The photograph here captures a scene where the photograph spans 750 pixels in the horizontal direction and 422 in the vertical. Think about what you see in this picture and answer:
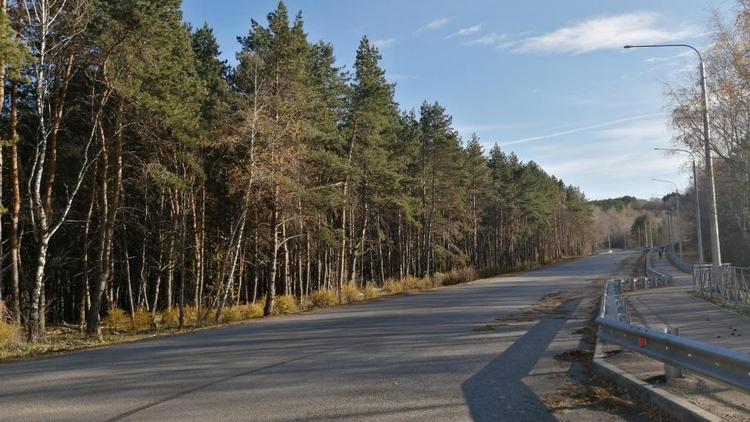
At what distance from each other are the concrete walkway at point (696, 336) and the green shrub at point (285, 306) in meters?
13.9

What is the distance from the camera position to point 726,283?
67.3ft

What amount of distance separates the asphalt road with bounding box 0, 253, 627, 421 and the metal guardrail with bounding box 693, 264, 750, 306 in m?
8.17

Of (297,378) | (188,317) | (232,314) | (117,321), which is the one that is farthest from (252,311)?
(297,378)

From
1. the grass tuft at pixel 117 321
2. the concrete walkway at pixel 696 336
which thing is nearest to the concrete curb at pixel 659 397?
the concrete walkway at pixel 696 336

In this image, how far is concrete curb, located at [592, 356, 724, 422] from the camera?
545cm

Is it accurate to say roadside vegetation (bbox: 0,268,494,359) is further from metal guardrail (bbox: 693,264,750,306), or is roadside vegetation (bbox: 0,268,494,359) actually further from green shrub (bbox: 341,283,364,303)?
metal guardrail (bbox: 693,264,750,306)

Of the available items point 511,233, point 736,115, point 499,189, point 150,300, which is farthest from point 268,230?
point 511,233

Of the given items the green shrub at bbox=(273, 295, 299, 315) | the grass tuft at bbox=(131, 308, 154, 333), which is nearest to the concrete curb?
the green shrub at bbox=(273, 295, 299, 315)

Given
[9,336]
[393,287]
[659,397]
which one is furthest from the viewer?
[393,287]

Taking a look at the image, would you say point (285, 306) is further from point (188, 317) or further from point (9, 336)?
point (9, 336)

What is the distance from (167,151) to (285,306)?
8.60 m

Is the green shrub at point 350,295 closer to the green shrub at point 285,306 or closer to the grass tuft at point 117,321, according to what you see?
the green shrub at point 285,306

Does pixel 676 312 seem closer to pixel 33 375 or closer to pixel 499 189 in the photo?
pixel 33 375

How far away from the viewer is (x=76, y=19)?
17500 mm
